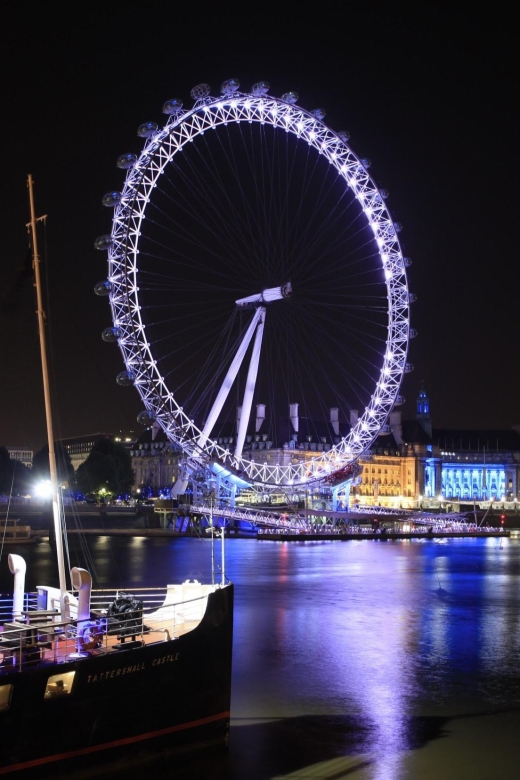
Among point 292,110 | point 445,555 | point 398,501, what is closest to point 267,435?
point 398,501

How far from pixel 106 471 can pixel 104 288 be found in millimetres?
61742

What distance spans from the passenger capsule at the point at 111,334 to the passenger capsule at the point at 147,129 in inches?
344

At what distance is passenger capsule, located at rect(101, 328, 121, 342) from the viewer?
45.2 meters

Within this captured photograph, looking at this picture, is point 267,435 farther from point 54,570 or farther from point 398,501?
point 54,570

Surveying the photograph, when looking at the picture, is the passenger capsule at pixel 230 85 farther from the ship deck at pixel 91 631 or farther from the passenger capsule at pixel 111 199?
the ship deck at pixel 91 631

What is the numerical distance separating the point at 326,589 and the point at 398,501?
105338 mm

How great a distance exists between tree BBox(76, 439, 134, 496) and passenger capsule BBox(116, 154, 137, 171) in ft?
203

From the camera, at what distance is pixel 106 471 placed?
103562 mm

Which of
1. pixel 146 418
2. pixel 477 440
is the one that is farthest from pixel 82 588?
pixel 477 440

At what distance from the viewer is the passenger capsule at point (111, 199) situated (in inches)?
1693

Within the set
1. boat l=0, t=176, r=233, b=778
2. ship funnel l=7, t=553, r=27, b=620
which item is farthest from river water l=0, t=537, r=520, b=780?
ship funnel l=7, t=553, r=27, b=620

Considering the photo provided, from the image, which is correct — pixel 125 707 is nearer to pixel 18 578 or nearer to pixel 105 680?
pixel 105 680

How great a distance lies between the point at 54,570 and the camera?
42.7 metres

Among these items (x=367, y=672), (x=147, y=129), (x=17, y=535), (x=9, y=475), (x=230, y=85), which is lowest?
(x=367, y=672)
